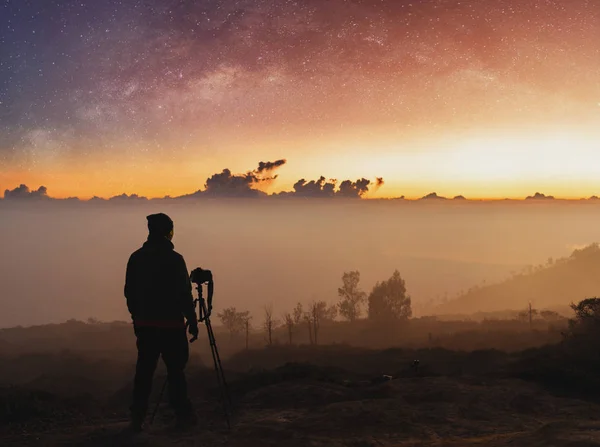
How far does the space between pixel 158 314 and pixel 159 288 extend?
18.8 inches

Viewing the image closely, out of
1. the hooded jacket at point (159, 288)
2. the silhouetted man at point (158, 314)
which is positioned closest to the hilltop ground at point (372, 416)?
the silhouetted man at point (158, 314)

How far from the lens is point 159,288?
7.64 meters

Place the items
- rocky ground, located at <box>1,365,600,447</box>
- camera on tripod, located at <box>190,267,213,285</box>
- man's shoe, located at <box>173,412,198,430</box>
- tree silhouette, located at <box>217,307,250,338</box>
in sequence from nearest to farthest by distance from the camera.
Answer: rocky ground, located at <box>1,365,600,447</box> → man's shoe, located at <box>173,412,198,430</box> → camera on tripod, located at <box>190,267,213,285</box> → tree silhouette, located at <box>217,307,250,338</box>

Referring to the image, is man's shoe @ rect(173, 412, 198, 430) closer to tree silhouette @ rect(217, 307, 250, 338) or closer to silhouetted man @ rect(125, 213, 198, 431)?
silhouetted man @ rect(125, 213, 198, 431)

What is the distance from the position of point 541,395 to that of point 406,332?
89.1 metres

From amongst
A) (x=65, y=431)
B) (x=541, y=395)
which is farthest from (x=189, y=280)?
(x=541, y=395)

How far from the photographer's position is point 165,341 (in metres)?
7.60

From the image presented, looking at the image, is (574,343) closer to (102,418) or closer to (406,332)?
(102,418)

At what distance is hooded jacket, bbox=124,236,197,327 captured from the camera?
7609 mm

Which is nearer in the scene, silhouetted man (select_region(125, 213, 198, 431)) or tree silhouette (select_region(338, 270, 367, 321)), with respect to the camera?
silhouetted man (select_region(125, 213, 198, 431))

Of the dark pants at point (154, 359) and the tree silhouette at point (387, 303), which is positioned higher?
the dark pants at point (154, 359)

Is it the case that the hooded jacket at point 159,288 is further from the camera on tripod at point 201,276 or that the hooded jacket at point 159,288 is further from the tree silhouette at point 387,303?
the tree silhouette at point 387,303

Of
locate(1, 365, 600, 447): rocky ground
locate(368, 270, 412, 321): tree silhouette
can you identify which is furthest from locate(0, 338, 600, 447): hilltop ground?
locate(368, 270, 412, 321): tree silhouette

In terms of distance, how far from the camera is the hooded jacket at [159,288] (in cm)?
761
